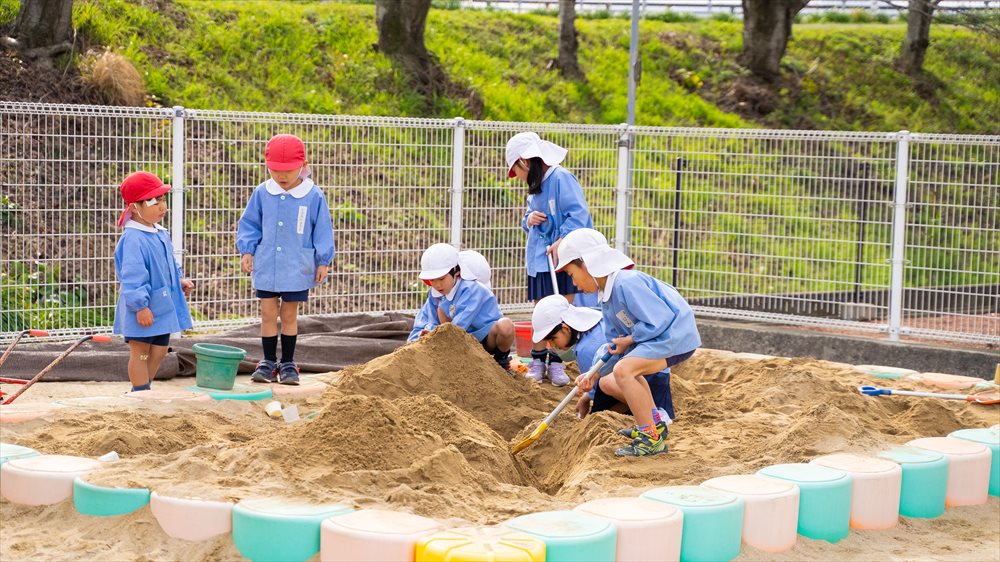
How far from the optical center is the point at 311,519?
402cm

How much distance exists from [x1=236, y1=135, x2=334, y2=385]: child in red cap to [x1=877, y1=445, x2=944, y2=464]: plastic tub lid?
3.69m

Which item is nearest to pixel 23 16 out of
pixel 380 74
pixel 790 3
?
pixel 380 74

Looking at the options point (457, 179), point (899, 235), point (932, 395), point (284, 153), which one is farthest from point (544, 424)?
point (899, 235)

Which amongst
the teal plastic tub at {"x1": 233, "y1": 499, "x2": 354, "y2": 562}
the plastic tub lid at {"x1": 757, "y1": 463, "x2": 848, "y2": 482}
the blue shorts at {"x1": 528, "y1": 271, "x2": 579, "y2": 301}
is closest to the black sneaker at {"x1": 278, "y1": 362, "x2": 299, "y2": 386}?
the blue shorts at {"x1": 528, "y1": 271, "x2": 579, "y2": 301}

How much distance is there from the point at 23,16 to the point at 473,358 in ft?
25.6

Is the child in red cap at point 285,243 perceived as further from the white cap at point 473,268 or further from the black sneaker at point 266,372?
the white cap at point 473,268

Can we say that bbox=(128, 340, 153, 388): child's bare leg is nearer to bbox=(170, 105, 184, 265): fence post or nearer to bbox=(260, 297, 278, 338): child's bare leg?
bbox=(260, 297, 278, 338): child's bare leg

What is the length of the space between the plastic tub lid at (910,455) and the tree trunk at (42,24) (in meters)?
9.80

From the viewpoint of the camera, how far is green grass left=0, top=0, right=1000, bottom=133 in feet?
44.6

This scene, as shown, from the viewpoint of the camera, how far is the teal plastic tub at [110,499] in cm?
442

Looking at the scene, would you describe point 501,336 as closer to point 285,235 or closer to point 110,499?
point 285,235

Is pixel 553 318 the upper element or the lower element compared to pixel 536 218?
lower

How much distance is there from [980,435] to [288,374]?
13.8 feet

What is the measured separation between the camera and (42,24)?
11703 millimetres
